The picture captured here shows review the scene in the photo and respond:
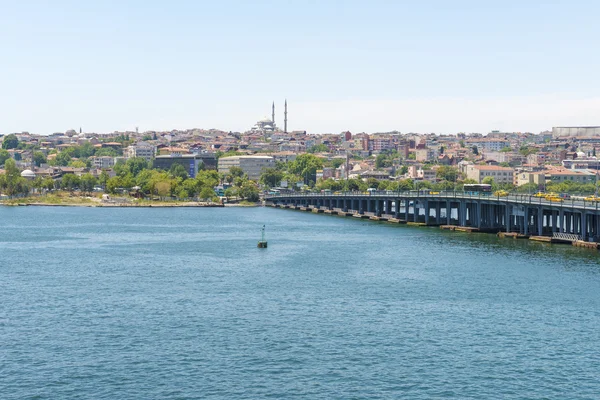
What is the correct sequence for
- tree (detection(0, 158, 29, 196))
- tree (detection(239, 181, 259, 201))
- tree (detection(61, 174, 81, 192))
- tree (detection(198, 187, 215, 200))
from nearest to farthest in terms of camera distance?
tree (detection(198, 187, 215, 200)), tree (detection(0, 158, 29, 196)), tree (detection(239, 181, 259, 201)), tree (detection(61, 174, 81, 192))

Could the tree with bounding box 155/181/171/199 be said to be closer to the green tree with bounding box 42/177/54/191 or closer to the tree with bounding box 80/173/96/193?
the tree with bounding box 80/173/96/193

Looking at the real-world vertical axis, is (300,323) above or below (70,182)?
below

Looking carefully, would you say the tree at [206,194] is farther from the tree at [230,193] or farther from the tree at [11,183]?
the tree at [11,183]

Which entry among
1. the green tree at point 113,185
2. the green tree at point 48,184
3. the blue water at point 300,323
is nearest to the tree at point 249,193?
the green tree at point 113,185

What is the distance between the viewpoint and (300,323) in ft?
142

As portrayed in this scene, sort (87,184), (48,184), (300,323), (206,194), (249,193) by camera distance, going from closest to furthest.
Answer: (300,323)
(206,194)
(249,193)
(87,184)
(48,184)

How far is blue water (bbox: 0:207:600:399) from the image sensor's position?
3344 cm

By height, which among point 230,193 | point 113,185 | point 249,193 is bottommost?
point 230,193

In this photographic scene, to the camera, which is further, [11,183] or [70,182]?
[70,182]

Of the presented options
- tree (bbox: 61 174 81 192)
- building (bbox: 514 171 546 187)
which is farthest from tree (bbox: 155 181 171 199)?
building (bbox: 514 171 546 187)

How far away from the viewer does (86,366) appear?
116ft

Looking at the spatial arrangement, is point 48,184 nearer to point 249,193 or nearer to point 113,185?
point 113,185

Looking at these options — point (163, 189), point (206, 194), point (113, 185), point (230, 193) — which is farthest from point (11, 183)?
point (230, 193)

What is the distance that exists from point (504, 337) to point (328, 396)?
1217 cm
